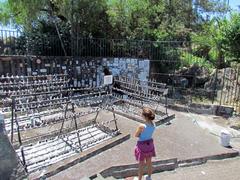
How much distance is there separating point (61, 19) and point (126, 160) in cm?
794

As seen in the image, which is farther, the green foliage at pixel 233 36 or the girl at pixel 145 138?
the green foliage at pixel 233 36

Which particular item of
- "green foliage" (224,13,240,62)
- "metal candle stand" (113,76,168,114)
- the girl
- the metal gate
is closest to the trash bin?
"metal candle stand" (113,76,168,114)

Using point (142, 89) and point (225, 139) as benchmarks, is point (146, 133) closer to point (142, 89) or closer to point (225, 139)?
point (225, 139)

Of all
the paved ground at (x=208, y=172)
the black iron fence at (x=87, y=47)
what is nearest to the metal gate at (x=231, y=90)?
the black iron fence at (x=87, y=47)

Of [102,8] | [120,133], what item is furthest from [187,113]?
[102,8]

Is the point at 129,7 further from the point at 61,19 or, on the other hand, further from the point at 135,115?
the point at 135,115

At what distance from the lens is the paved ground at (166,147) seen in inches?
195

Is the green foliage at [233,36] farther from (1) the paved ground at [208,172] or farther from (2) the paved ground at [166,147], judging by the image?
(1) the paved ground at [208,172]

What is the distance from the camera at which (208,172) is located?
5.56m

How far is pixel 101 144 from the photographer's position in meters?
5.79

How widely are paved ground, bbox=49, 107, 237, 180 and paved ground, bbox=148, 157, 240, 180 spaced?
0.29m

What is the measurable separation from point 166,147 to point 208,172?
3.33 feet

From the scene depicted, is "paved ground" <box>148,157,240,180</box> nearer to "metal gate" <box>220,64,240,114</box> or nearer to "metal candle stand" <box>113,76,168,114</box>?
"metal candle stand" <box>113,76,168,114</box>

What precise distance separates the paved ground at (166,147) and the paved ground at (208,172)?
0.29 m
